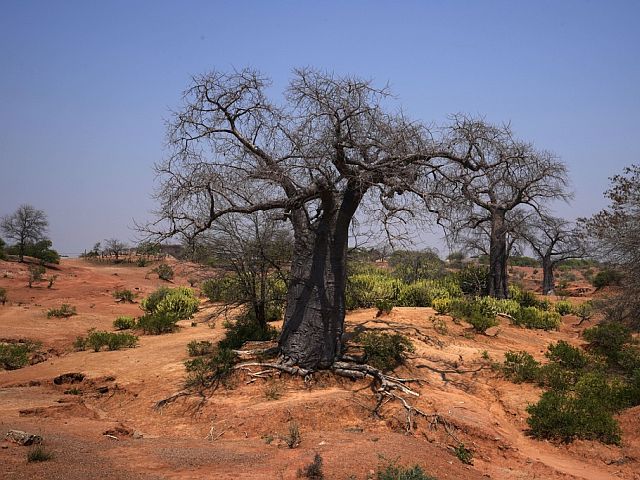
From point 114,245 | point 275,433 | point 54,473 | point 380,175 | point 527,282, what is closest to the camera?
point 54,473

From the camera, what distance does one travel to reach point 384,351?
8.63 m

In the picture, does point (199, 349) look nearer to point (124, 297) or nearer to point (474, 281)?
point (474, 281)

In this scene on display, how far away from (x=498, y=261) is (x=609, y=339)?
7191 millimetres

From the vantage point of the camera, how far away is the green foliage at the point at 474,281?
747 inches

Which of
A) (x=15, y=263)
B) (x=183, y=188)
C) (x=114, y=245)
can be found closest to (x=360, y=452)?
(x=183, y=188)

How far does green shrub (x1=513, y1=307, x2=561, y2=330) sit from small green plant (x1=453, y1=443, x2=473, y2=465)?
9.02 metres

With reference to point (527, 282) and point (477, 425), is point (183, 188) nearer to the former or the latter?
point (477, 425)

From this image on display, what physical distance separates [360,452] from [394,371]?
3.22 metres

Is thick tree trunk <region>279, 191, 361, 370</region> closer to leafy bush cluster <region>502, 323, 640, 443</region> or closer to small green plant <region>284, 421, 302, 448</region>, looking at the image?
small green plant <region>284, 421, 302, 448</region>

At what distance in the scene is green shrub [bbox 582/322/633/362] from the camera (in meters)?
10.5

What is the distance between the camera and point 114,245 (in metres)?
44.8

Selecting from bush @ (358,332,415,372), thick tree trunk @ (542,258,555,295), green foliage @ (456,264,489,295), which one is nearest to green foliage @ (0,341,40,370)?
bush @ (358,332,415,372)

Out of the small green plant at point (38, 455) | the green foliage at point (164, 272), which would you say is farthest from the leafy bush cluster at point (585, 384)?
the green foliage at point (164, 272)

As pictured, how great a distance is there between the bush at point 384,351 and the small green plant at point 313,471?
362 centimetres
